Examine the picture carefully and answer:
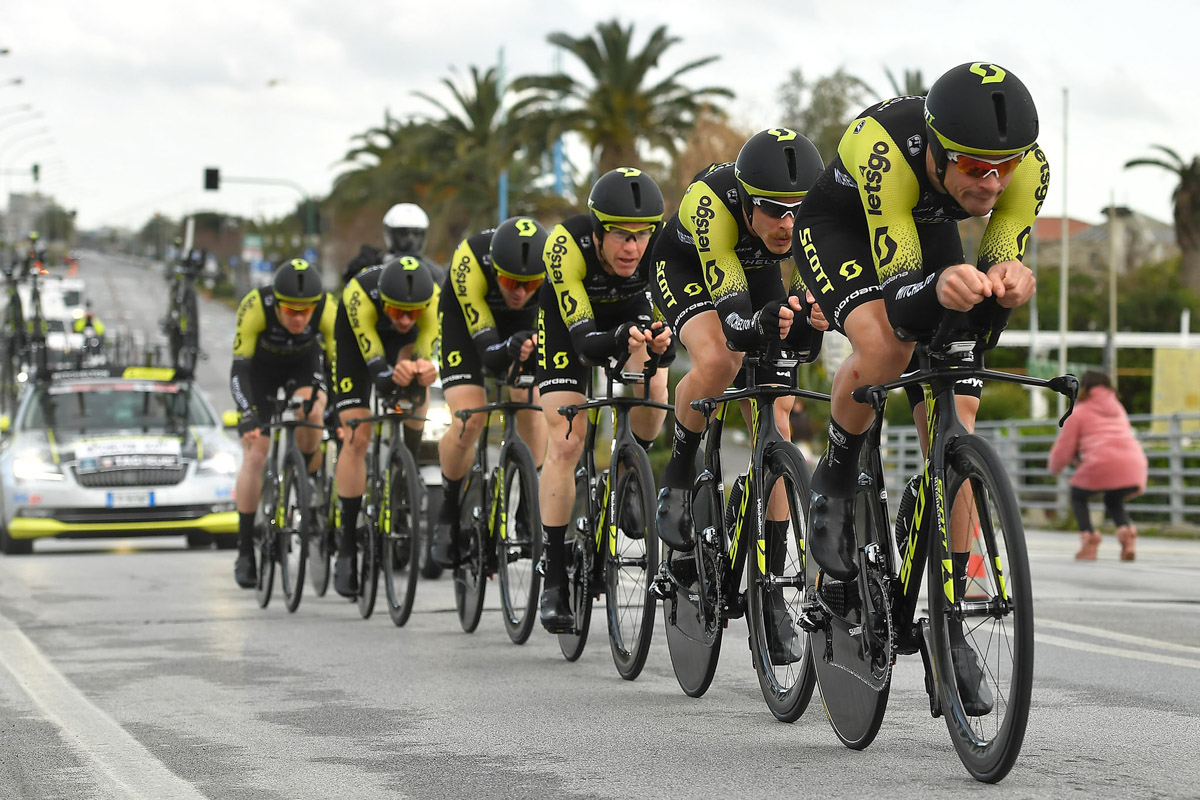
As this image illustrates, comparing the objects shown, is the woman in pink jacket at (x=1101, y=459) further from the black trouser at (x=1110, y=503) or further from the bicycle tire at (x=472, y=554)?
the bicycle tire at (x=472, y=554)

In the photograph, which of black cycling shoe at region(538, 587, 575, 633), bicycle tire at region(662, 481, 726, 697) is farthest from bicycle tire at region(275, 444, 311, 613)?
bicycle tire at region(662, 481, 726, 697)

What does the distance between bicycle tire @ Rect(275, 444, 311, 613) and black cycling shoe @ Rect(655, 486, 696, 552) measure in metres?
4.24

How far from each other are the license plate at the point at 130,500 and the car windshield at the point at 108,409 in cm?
91

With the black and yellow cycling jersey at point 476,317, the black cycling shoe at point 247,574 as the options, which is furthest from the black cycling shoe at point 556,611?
the black cycling shoe at point 247,574

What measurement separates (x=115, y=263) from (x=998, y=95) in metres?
202

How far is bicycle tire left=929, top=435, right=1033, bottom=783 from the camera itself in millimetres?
4289

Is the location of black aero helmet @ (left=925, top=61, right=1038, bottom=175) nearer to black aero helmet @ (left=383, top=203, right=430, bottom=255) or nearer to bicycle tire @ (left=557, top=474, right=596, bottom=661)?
bicycle tire @ (left=557, top=474, right=596, bottom=661)

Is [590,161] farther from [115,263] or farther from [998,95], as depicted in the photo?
[115,263]

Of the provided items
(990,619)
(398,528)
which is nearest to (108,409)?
(398,528)

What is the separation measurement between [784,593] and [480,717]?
120cm

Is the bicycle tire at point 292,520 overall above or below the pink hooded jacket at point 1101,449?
below

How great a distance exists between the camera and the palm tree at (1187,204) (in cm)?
5859

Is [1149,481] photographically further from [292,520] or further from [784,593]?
[784,593]

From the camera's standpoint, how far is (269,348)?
37.1 feet
